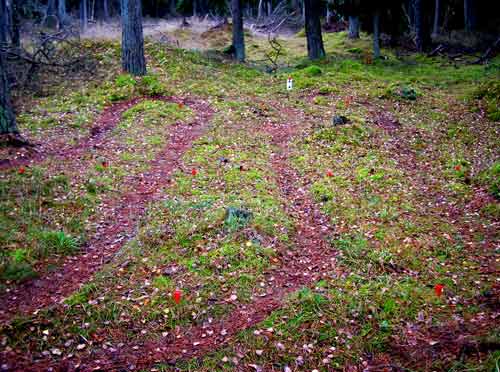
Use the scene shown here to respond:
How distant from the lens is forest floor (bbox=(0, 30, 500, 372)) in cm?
504

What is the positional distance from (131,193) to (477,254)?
6.55 metres

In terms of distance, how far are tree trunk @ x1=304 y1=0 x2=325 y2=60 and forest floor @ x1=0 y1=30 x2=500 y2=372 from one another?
26.7ft

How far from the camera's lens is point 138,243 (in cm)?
694

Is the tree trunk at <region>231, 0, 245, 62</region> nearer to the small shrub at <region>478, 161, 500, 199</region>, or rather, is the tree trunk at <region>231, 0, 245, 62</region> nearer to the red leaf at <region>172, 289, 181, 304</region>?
the small shrub at <region>478, 161, 500, 199</region>

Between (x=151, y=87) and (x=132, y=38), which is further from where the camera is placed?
(x=132, y=38)

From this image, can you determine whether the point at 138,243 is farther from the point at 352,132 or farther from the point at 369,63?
the point at 369,63

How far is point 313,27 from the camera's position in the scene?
21.2 m

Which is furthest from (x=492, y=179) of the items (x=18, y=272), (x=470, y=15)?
(x=470, y=15)

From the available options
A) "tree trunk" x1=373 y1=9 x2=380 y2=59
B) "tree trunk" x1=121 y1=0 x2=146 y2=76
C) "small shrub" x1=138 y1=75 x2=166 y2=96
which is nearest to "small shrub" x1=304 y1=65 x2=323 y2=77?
"tree trunk" x1=373 y1=9 x2=380 y2=59

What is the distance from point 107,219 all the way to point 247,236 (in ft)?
8.85

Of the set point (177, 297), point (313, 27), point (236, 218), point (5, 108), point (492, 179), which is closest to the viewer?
point (177, 297)

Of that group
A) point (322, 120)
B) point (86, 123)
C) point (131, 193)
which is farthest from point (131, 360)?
point (322, 120)

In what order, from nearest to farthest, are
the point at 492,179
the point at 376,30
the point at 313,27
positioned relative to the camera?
the point at 492,179, the point at 313,27, the point at 376,30

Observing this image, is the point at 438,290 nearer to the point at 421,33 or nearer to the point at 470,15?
the point at 421,33
